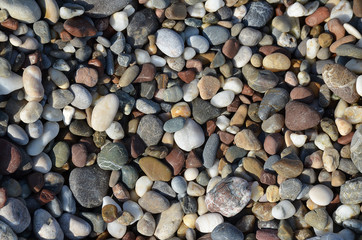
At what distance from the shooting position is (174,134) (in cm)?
199

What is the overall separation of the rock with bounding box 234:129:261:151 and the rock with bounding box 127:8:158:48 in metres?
0.70

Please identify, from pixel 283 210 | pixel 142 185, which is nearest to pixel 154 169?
pixel 142 185

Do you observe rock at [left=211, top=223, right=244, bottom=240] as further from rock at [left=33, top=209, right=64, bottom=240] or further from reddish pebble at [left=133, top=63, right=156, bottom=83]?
reddish pebble at [left=133, top=63, right=156, bottom=83]

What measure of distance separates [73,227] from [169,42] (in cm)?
102

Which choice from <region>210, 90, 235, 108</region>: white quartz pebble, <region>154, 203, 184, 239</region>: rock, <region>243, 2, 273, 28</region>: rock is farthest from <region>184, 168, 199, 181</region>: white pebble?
<region>243, 2, 273, 28</region>: rock

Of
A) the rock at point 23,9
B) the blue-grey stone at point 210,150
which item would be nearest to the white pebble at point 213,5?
the blue-grey stone at point 210,150

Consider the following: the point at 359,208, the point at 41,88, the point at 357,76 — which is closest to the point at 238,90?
the point at 357,76

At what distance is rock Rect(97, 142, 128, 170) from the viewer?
6.17 ft

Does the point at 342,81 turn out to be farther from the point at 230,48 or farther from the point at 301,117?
the point at 230,48

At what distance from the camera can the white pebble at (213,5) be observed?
2090 mm

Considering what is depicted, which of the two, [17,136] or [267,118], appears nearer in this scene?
[17,136]

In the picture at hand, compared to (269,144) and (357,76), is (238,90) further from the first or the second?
(357,76)

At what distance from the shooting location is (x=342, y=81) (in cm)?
191

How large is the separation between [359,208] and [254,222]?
484 mm
